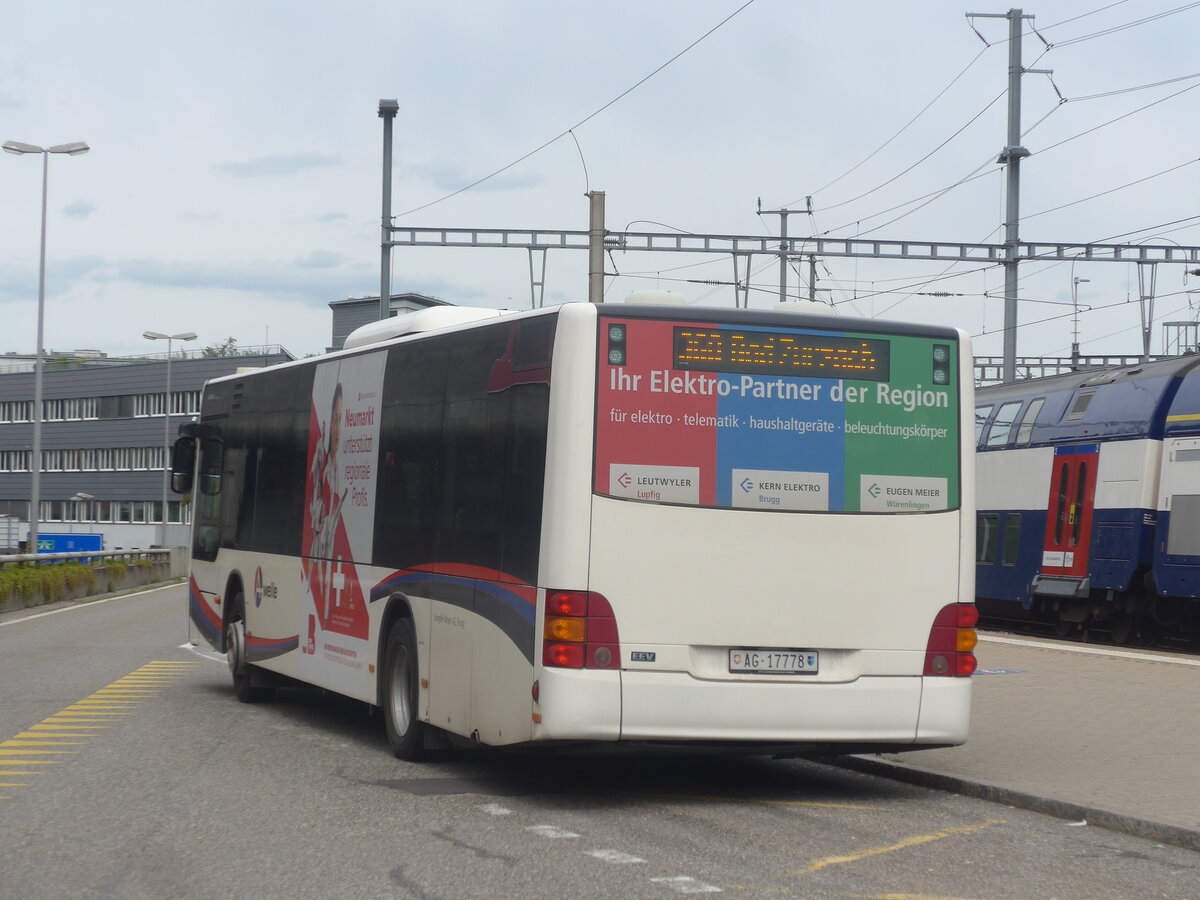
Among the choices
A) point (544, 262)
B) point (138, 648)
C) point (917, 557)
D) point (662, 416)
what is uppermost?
point (544, 262)

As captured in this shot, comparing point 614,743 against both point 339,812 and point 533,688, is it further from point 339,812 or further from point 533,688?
point 339,812

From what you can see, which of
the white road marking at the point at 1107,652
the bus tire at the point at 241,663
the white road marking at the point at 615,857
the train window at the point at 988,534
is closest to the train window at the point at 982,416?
the train window at the point at 988,534

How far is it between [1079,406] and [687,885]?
19687 mm

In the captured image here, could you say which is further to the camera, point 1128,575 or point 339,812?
point 1128,575

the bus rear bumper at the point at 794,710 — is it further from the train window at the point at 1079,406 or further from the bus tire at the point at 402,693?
the train window at the point at 1079,406

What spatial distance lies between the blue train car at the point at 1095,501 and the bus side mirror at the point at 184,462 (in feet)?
42.0

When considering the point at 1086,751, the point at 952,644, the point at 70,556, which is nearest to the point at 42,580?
the point at 70,556

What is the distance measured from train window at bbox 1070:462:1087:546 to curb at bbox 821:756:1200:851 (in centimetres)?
1446

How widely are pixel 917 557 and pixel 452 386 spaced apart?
121 inches

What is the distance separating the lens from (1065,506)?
2547 cm

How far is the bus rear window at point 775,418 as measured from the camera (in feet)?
30.4

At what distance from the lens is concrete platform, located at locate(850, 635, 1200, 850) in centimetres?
903

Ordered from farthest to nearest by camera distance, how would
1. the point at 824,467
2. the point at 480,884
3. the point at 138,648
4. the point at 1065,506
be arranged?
the point at 1065,506
the point at 138,648
the point at 824,467
the point at 480,884

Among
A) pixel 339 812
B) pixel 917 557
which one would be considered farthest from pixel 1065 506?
pixel 339 812
